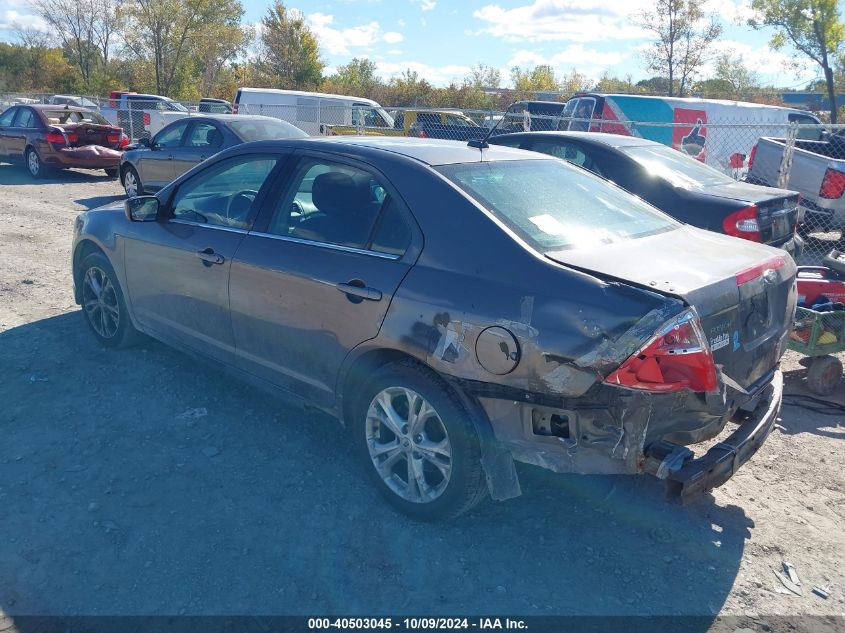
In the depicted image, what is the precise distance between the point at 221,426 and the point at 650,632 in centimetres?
269

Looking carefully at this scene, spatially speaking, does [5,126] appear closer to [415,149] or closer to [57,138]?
[57,138]

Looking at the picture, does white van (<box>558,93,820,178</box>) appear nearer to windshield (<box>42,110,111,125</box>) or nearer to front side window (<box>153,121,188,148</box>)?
front side window (<box>153,121,188,148</box>)

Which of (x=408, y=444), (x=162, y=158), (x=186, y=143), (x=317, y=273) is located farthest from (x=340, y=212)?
(x=162, y=158)

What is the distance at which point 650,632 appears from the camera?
9.50 ft

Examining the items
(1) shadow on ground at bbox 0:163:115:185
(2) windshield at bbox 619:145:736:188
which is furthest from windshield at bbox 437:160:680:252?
(1) shadow on ground at bbox 0:163:115:185

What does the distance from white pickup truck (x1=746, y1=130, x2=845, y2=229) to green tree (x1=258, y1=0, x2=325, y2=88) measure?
1332 inches

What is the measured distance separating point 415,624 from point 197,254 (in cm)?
264

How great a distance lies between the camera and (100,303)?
5609 millimetres

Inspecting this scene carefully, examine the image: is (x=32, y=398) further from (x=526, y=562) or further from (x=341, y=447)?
(x=526, y=562)

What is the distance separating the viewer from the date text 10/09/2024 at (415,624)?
9.48 feet

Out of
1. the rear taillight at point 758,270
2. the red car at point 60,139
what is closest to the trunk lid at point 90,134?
the red car at point 60,139

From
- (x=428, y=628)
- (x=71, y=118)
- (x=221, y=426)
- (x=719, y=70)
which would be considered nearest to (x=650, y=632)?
(x=428, y=628)

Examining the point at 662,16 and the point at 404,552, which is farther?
the point at 662,16

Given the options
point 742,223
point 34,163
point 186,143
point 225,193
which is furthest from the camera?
point 34,163
